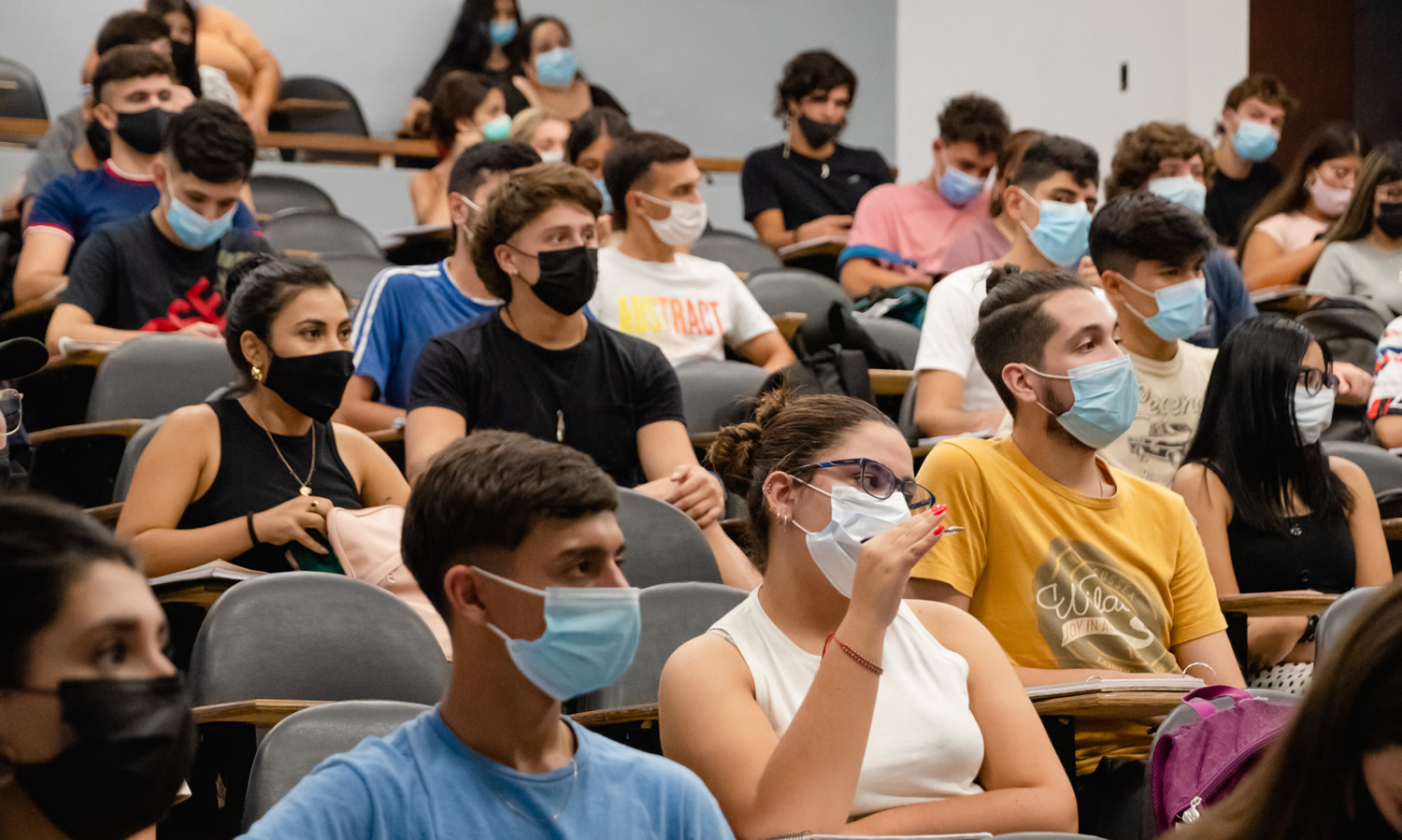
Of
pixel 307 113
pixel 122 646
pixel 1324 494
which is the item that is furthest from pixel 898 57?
pixel 122 646

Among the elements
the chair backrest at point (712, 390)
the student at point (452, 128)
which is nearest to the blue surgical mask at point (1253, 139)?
the student at point (452, 128)

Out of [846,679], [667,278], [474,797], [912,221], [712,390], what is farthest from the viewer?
[912,221]

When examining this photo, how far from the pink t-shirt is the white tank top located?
144 inches

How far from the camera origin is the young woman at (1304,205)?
5594 mm

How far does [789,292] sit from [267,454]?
2.45 metres

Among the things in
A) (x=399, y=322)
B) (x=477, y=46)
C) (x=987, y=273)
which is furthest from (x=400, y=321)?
(x=477, y=46)

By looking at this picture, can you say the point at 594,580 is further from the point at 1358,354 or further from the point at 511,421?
the point at 1358,354

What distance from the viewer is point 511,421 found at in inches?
126

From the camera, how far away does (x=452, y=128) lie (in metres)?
5.82

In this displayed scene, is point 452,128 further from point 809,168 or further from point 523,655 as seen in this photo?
point 523,655

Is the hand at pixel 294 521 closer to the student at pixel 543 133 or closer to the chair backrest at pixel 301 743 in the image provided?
the chair backrest at pixel 301 743

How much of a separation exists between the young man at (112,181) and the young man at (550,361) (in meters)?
1.36

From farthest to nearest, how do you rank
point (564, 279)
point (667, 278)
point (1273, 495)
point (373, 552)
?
point (667, 278) < point (564, 279) < point (1273, 495) < point (373, 552)

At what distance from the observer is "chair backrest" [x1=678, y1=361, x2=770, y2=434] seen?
3.73 m
